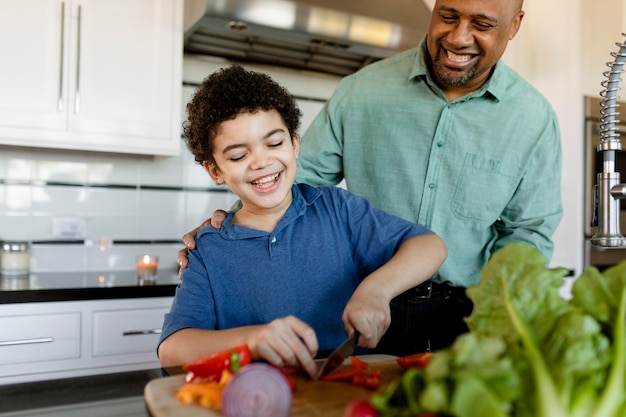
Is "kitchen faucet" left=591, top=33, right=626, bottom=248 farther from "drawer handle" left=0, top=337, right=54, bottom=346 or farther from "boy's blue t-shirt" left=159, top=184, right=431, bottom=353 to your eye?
"drawer handle" left=0, top=337, right=54, bottom=346

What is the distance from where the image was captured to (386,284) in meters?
0.96

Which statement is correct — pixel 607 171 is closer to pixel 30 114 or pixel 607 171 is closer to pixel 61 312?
pixel 61 312

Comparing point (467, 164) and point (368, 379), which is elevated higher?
point (467, 164)

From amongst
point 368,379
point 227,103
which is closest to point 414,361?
point 368,379

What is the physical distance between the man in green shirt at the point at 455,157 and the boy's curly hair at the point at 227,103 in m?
0.37

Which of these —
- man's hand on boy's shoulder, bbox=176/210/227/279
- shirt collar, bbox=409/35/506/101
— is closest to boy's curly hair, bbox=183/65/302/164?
man's hand on boy's shoulder, bbox=176/210/227/279

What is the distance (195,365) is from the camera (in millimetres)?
741

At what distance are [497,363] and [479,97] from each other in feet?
3.57

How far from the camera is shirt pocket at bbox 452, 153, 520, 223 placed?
4.60ft

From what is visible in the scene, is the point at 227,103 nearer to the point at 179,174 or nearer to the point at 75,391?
the point at 75,391

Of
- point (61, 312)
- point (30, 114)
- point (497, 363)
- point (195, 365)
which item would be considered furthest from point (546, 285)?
point (30, 114)

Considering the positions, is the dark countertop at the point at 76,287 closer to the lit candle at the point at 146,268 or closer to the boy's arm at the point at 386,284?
the lit candle at the point at 146,268

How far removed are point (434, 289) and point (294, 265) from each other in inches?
15.8

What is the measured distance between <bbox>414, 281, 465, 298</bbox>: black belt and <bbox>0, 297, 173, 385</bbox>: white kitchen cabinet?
111cm
